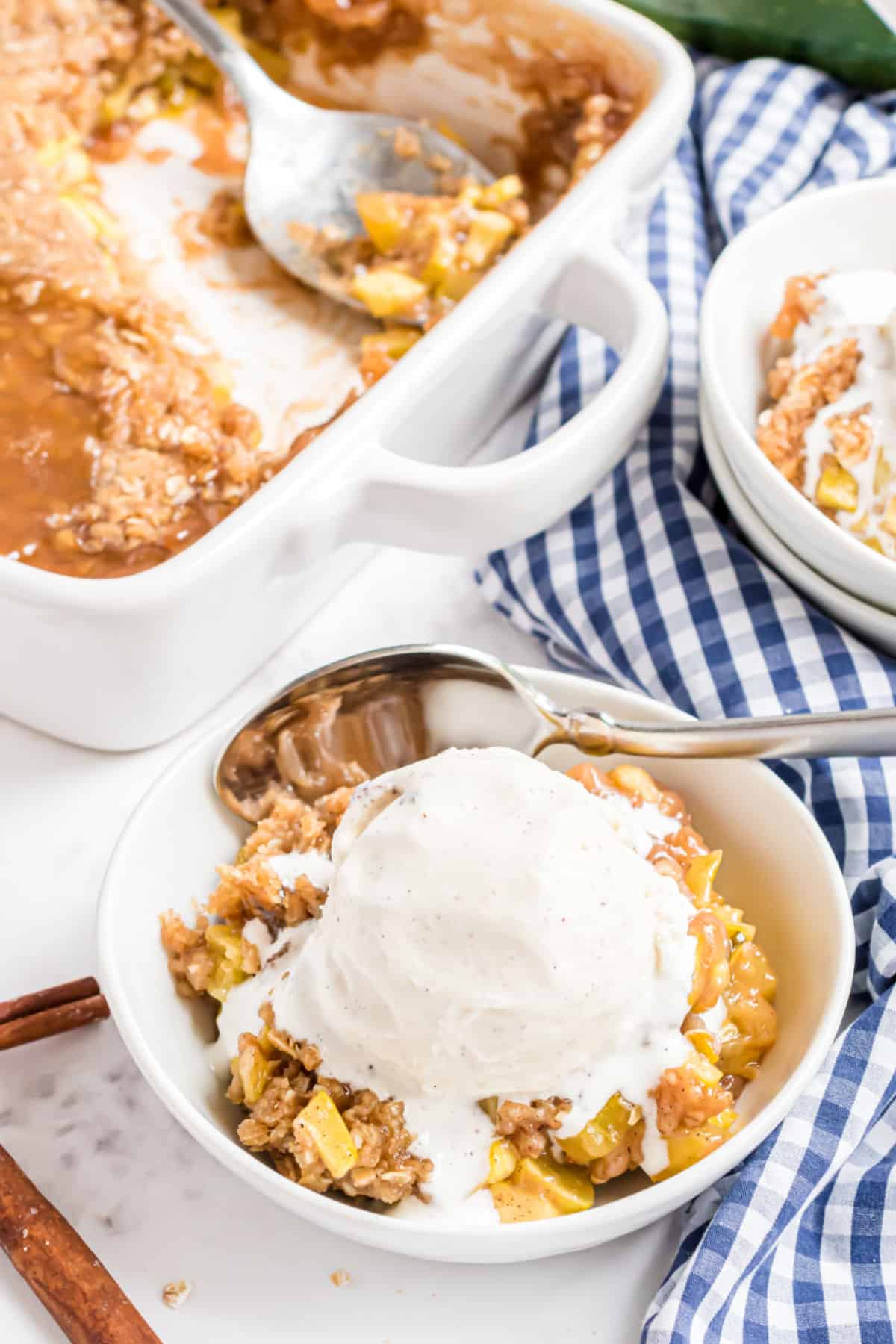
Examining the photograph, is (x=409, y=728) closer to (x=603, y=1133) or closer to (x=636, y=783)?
(x=636, y=783)

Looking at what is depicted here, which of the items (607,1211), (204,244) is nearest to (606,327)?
(204,244)

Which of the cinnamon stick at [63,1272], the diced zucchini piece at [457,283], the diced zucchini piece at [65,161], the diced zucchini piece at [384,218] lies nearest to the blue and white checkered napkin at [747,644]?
the diced zucchini piece at [457,283]

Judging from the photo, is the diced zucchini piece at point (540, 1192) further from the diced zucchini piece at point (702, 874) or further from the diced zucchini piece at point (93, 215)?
the diced zucchini piece at point (93, 215)

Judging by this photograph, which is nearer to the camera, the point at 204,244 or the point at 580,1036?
the point at 580,1036

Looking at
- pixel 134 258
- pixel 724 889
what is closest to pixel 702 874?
pixel 724 889

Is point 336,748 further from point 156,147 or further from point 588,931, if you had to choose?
point 156,147

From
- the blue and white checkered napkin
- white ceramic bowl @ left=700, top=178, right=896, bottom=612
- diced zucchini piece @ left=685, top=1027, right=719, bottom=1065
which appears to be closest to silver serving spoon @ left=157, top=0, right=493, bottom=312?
the blue and white checkered napkin

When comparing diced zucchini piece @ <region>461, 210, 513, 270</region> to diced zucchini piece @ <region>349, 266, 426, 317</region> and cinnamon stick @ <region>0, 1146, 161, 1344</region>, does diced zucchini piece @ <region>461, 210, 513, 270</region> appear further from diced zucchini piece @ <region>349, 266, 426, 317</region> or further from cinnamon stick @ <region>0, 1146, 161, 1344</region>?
cinnamon stick @ <region>0, 1146, 161, 1344</region>
